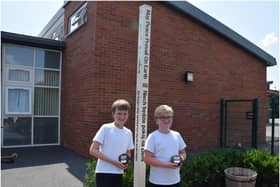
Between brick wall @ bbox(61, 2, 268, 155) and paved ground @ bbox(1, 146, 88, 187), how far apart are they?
0.65 meters

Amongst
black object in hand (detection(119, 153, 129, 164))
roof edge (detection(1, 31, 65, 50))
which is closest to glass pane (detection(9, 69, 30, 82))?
roof edge (detection(1, 31, 65, 50))

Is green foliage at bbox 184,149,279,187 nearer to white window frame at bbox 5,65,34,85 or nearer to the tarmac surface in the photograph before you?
the tarmac surface

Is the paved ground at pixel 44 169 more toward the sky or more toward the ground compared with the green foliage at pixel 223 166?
more toward the ground

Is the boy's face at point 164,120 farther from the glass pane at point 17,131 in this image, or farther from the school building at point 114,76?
the glass pane at point 17,131

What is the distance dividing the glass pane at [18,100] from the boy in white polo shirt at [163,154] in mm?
6989

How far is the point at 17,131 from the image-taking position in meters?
8.22

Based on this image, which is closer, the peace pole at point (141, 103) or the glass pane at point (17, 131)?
the peace pole at point (141, 103)

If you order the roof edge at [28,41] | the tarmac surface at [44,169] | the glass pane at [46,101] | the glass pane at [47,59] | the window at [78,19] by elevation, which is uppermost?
the window at [78,19]

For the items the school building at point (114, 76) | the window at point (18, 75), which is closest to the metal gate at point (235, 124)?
the school building at point (114, 76)

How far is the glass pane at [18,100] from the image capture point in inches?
320

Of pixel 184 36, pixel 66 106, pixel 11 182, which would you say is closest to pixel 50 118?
pixel 66 106

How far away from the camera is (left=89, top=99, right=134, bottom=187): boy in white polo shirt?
98.0 inches

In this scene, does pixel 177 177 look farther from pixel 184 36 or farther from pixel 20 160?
pixel 184 36

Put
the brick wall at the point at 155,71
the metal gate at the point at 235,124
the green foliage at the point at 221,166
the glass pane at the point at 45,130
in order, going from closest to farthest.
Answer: the green foliage at the point at 221,166 < the brick wall at the point at 155,71 < the glass pane at the point at 45,130 < the metal gate at the point at 235,124
